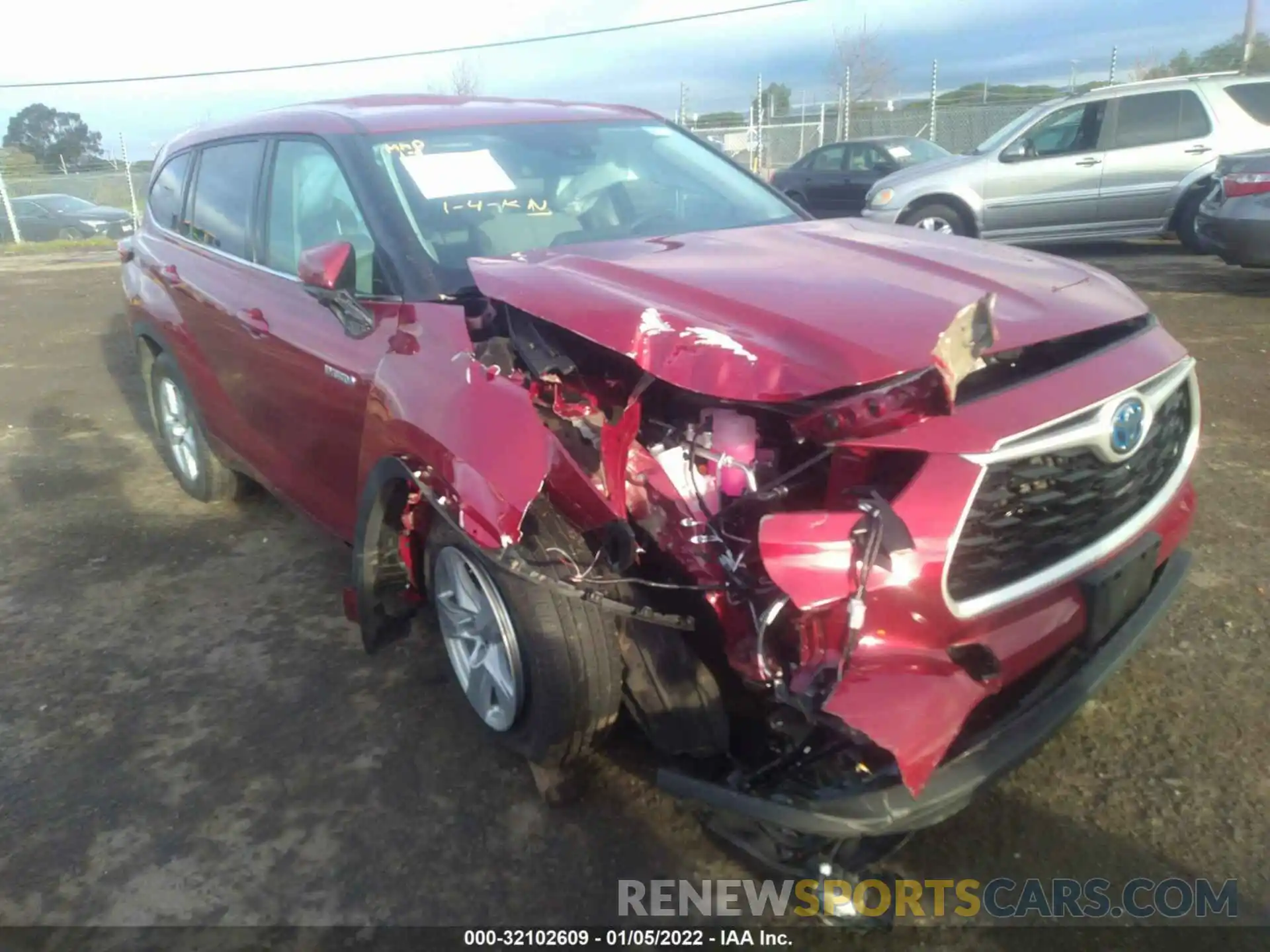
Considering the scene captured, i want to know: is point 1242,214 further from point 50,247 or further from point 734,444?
point 50,247

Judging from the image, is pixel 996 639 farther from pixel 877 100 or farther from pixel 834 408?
pixel 877 100

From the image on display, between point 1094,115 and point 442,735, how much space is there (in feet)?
33.9

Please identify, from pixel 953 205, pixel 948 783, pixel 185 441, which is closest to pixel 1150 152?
pixel 953 205

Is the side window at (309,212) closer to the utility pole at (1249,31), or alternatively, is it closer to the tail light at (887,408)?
the tail light at (887,408)

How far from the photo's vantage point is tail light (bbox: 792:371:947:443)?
1964mm

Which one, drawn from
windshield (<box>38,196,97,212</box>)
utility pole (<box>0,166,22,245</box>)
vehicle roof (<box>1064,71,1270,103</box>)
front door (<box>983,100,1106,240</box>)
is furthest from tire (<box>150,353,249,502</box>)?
windshield (<box>38,196,97,212</box>)

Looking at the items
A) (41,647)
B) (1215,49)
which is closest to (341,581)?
(41,647)

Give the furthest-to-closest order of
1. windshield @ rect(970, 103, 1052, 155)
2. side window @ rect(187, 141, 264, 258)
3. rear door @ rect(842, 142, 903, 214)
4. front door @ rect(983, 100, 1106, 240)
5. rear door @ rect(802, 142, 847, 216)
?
rear door @ rect(802, 142, 847, 216) < rear door @ rect(842, 142, 903, 214) < windshield @ rect(970, 103, 1052, 155) < front door @ rect(983, 100, 1106, 240) < side window @ rect(187, 141, 264, 258)

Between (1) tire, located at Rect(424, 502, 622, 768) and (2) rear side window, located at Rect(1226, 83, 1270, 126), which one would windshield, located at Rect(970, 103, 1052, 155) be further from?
(1) tire, located at Rect(424, 502, 622, 768)

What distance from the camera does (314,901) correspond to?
2.47m

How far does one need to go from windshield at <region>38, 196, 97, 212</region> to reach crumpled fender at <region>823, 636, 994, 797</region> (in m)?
23.3

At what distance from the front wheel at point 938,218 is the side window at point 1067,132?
967 mm

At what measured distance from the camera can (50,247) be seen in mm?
19703

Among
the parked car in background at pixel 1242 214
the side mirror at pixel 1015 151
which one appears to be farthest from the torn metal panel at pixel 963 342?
the side mirror at pixel 1015 151
